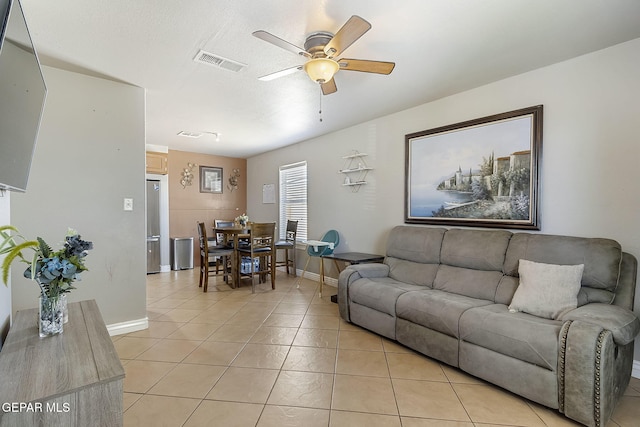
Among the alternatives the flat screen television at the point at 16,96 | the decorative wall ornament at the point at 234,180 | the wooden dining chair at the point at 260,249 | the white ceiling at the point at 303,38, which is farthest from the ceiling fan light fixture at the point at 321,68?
the decorative wall ornament at the point at 234,180

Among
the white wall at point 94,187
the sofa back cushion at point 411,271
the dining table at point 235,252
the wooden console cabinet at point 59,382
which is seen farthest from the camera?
the dining table at point 235,252

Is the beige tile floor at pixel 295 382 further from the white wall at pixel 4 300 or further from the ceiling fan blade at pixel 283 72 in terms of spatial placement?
the ceiling fan blade at pixel 283 72

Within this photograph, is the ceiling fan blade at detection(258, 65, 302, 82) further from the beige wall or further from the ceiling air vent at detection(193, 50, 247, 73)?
the beige wall

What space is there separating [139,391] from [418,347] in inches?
82.9

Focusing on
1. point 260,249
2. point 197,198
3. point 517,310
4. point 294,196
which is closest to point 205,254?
point 260,249

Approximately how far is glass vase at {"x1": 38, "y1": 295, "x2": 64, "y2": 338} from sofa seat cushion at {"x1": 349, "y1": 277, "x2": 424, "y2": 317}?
233cm

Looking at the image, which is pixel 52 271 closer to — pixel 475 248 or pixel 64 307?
pixel 64 307

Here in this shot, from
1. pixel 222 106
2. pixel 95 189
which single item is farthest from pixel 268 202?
pixel 95 189

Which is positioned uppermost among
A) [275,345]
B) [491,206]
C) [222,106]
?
[222,106]

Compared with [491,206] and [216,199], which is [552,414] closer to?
[491,206]

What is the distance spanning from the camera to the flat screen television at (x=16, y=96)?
44.9 inches

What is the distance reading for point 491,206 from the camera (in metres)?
2.99

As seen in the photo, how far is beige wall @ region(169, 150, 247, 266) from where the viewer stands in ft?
20.6

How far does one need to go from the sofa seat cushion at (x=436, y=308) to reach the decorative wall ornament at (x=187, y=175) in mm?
5282
